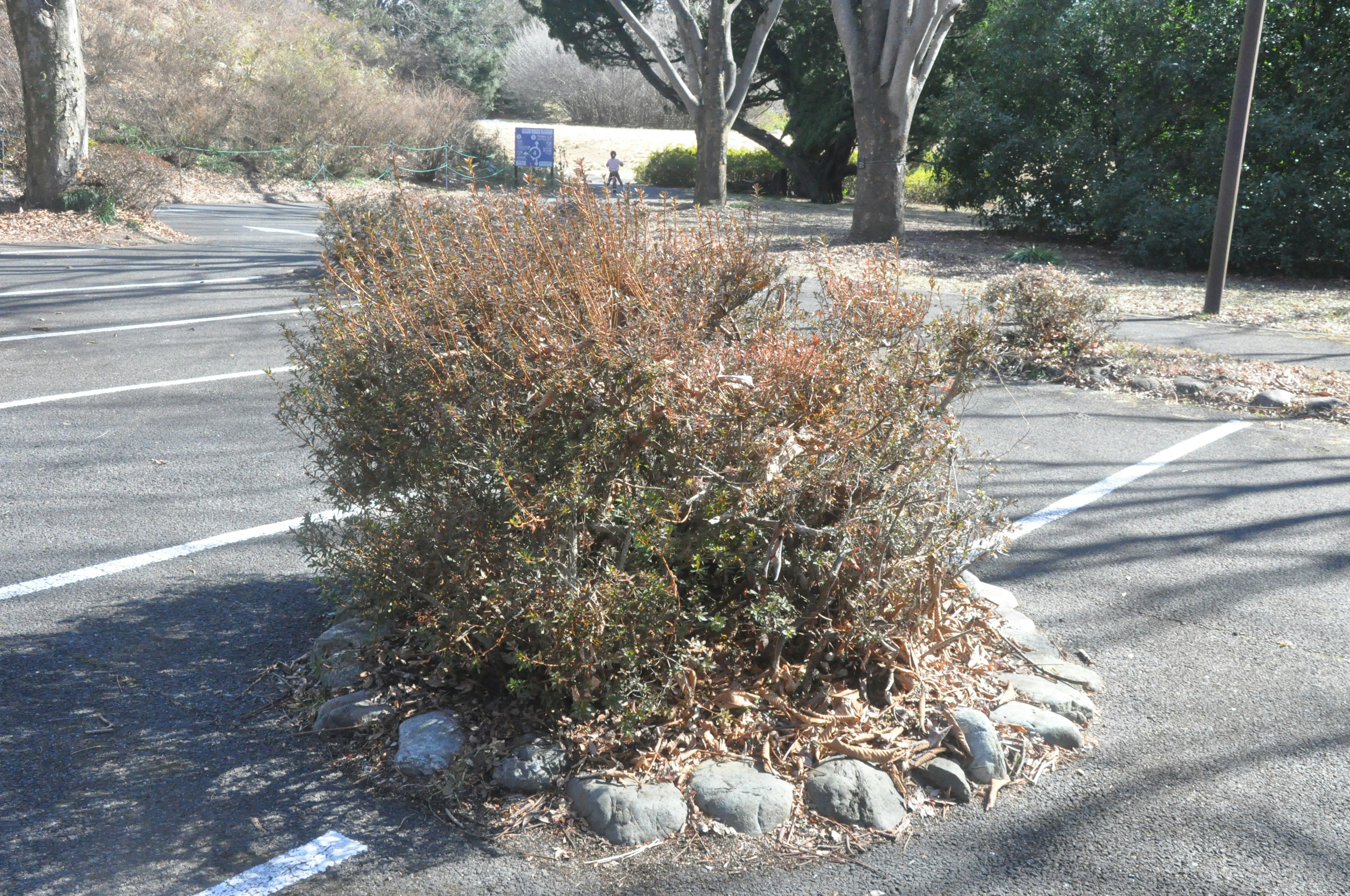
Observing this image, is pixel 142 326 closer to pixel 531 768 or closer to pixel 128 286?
pixel 128 286

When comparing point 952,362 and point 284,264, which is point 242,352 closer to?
point 284,264

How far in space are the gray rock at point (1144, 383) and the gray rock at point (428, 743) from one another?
297 inches

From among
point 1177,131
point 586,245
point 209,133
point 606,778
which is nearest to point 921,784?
point 606,778

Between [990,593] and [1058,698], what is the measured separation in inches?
34.8

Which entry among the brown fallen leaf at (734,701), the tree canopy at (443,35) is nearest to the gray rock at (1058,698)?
the brown fallen leaf at (734,701)

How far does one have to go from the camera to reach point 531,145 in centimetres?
2386

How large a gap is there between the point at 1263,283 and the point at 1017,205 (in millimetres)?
5336

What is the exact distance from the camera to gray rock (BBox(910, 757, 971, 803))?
3240mm

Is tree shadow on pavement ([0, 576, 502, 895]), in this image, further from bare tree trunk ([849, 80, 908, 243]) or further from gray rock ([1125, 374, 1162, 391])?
bare tree trunk ([849, 80, 908, 243])

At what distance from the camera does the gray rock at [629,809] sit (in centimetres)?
296

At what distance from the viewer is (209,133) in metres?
27.7

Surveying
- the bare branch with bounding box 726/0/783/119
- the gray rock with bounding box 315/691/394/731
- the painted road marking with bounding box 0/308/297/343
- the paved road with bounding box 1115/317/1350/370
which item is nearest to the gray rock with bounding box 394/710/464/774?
the gray rock with bounding box 315/691/394/731

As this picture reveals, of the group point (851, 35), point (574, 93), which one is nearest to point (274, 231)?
point (851, 35)

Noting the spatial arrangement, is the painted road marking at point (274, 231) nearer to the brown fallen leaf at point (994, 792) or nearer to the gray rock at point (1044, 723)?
the gray rock at point (1044, 723)
